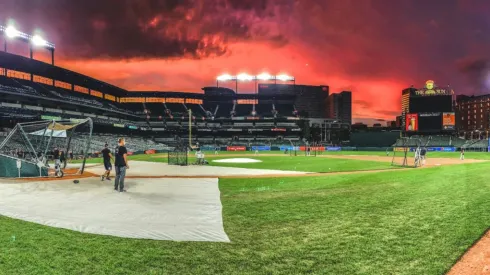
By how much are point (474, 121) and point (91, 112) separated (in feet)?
709

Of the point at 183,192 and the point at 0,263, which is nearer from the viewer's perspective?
the point at 0,263

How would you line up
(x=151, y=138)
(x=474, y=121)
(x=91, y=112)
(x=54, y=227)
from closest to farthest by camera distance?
(x=54, y=227) < (x=91, y=112) < (x=151, y=138) < (x=474, y=121)

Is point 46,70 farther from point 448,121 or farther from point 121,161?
point 448,121

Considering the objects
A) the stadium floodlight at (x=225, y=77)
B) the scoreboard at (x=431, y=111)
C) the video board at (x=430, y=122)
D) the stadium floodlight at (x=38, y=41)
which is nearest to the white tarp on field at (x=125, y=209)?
the stadium floodlight at (x=38, y=41)

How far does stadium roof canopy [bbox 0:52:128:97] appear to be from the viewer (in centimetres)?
5753

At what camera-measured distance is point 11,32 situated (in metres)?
57.9

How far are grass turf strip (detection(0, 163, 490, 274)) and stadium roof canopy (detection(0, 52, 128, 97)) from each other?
6292cm

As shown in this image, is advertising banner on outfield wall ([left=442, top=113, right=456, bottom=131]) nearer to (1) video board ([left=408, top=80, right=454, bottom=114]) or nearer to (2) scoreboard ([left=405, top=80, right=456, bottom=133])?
(2) scoreboard ([left=405, top=80, right=456, bottom=133])

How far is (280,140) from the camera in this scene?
301ft

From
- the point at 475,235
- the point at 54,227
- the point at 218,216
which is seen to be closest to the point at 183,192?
the point at 218,216

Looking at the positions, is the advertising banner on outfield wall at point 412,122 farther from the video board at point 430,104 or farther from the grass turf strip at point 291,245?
the grass turf strip at point 291,245

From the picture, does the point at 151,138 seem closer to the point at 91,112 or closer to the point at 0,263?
the point at 91,112

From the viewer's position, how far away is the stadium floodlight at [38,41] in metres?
62.1

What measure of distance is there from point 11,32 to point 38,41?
569cm
